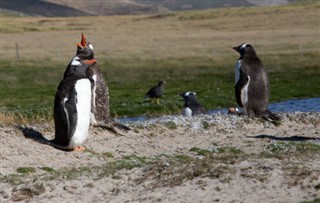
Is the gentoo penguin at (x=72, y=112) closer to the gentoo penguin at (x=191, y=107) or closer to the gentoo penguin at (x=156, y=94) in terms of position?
the gentoo penguin at (x=191, y=107)

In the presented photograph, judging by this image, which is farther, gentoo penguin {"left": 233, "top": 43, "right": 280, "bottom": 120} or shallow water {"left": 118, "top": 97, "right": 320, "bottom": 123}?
shallow water {"left": 118, "top": 97, "right": 320, "bottom": 123}

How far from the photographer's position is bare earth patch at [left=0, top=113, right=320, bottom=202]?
11492mm

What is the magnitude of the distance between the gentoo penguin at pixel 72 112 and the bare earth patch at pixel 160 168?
0.84 ft

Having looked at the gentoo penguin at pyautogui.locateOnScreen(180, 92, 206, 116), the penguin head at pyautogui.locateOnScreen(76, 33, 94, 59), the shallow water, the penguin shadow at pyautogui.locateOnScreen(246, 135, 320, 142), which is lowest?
the shallow water

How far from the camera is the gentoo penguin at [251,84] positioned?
20422 mm

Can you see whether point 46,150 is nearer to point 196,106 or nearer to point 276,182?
point 276,182

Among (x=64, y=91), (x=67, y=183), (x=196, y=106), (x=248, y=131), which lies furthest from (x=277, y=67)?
(x=67, y=183)

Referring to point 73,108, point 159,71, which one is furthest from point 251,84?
point 159,71

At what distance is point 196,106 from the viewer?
75.8 ft

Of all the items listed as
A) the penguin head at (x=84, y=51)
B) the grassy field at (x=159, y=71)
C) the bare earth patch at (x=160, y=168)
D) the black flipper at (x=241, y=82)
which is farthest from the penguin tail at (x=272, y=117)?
the penguin head at (x=84, y=51)

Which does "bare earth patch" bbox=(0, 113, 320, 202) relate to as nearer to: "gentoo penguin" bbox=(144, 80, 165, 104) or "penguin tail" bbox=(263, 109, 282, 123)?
"penguin tail" bbox=(263, 109, 282, 123)

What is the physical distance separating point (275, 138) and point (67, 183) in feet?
22.2

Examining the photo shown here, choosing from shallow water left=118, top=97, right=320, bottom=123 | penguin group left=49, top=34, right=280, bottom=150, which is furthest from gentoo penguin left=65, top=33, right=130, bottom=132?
shallow water left=118, top=97, right=320, bottom=123

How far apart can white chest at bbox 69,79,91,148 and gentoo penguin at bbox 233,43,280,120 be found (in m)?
5.45
